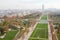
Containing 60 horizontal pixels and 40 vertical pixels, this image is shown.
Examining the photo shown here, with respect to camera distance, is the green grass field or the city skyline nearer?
the green grass field

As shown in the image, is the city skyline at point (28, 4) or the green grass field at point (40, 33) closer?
the green grass field at point (40, 33)

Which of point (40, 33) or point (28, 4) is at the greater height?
point (28, 4)

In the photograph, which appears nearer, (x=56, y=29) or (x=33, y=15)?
(x=56, y=29)

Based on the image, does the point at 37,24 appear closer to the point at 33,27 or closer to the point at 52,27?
the point at 33,27

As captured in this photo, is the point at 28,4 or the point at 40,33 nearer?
the point at 40,33

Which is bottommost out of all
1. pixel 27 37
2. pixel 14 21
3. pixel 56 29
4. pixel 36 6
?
pixel 27 37

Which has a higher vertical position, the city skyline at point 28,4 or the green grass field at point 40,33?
the city skyline at point 28,4

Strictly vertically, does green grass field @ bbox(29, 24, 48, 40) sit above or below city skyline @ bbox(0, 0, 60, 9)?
below

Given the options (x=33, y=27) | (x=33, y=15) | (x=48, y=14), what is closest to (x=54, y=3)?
(x=48, y=14)
